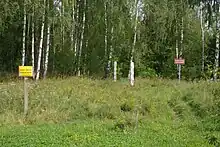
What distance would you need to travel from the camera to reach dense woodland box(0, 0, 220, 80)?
2594 centimetres

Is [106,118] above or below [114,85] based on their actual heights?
below

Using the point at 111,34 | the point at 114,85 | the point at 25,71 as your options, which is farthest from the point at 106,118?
the point at 111,34

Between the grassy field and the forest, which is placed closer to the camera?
the grassy field

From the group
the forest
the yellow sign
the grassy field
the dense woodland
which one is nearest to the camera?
the grassy field

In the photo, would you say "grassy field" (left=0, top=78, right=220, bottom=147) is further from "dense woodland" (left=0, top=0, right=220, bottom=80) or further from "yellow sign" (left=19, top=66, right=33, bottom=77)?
"dense woodland" (left=0, top=0, right=220, bottom=80)

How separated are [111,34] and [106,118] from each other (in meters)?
17.1

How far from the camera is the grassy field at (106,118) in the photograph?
8664mm

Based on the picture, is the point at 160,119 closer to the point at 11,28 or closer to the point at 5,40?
the point at 11,28

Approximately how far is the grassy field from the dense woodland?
995cm

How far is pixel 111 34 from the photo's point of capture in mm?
28188

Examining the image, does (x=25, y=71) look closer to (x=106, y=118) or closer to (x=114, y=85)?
(x=106, y=118)

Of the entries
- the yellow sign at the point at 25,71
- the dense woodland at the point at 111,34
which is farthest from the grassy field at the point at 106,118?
the dense woodland at the point at 111,34

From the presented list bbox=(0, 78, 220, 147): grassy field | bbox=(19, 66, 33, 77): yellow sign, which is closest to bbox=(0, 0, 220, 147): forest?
bbox=(0, 78, 220, 147): grassy field

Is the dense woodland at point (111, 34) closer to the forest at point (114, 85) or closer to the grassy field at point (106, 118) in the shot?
the forest at point (114, 85)
